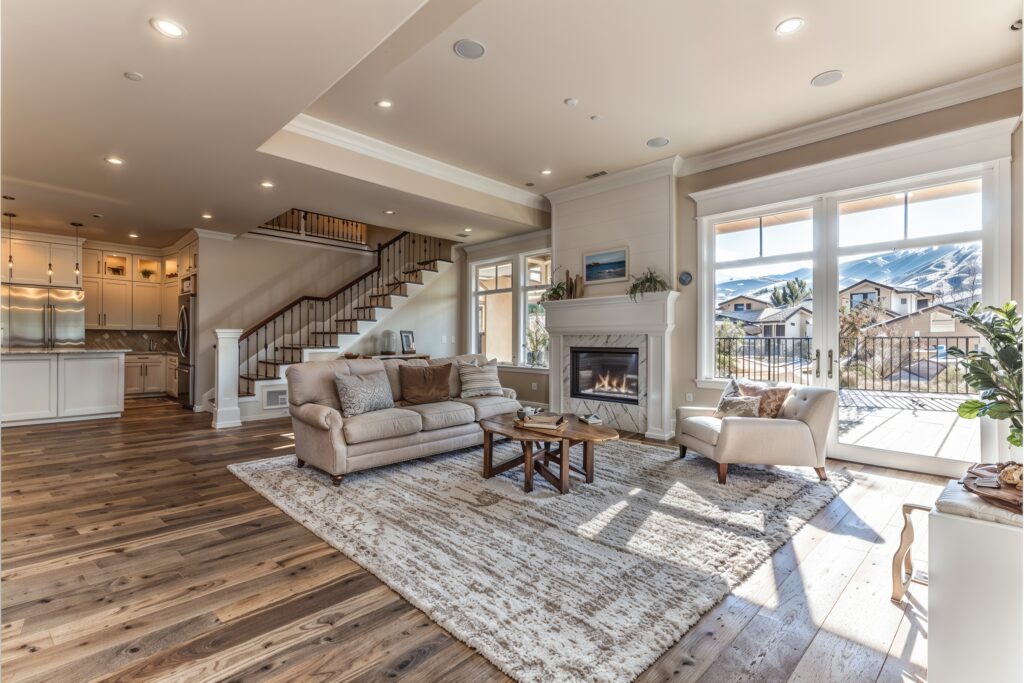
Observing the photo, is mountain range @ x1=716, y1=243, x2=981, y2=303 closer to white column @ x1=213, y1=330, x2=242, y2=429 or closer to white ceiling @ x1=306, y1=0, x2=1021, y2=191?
white ceiling @ x1=306, y1=0, x2=1021, y2=191

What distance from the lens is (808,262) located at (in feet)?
15.7

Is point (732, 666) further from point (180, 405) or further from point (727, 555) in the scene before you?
point (180, 405)

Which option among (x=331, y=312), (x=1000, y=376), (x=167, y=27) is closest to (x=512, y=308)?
(x=331, y=312)

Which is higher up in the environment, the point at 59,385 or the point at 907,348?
the point at 907,348

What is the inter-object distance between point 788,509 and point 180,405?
27.7ft

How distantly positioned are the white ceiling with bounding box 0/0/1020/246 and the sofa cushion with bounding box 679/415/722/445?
8.87 ft

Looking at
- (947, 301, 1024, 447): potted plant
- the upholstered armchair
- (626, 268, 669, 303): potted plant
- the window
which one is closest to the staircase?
the window

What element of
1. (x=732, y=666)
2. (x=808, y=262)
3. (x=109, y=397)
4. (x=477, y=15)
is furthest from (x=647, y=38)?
(x=109, y=397)

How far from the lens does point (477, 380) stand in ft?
17.1

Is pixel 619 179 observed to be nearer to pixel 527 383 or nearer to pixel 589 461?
pixel 527 383

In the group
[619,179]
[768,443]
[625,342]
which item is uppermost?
[619,179]

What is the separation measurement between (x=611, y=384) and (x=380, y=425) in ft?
10.2

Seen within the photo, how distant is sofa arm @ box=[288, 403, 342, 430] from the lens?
3795mm

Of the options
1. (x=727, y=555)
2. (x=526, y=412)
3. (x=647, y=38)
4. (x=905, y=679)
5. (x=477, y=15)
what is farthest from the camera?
(x=526, y=412)
